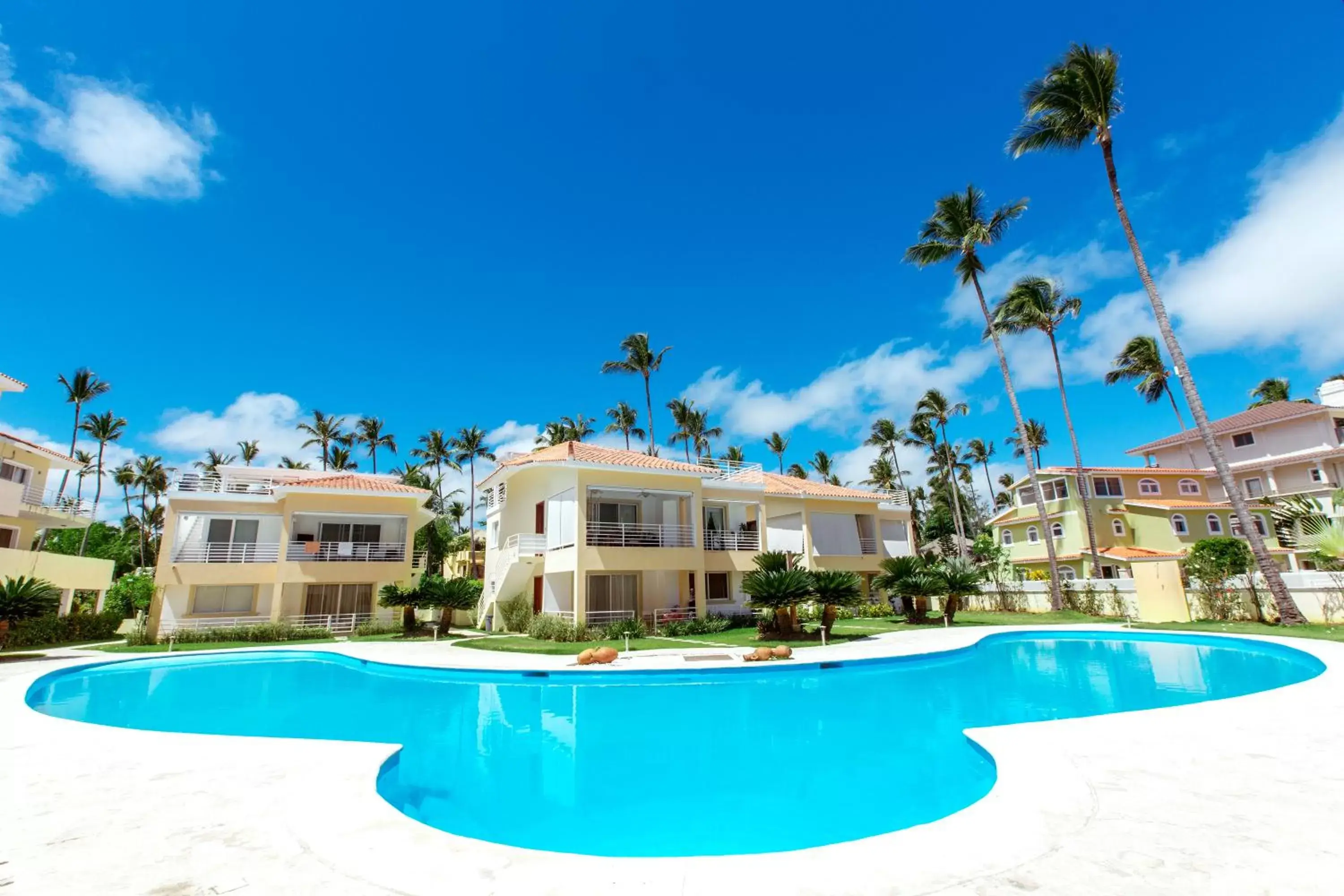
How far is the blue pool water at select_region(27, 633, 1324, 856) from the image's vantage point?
5785mm

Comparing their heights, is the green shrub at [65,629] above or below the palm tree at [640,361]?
below

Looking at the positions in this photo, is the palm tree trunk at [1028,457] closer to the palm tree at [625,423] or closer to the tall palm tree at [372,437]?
the palm tree at [625,423]

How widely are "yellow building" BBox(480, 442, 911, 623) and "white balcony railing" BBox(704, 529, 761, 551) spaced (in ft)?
0.19

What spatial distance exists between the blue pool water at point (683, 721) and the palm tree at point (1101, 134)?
3966 millimetres

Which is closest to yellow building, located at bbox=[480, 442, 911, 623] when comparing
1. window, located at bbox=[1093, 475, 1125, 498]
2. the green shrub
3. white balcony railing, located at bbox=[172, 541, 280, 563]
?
white balcony railing, located at bbox=[172, 541, 280, 563]

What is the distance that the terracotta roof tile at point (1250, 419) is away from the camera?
3297cm

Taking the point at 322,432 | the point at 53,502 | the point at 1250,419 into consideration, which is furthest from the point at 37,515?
the point at 1250,419

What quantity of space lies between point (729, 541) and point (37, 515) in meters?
30.2

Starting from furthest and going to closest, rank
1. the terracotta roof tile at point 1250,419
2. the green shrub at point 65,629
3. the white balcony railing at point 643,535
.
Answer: the terracotta roof tile at point 1250,419 < the white balcony railing at point 643,535 < the green shrub at point 65,629

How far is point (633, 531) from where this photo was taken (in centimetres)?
2328

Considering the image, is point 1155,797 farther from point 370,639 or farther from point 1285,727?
point 370,639

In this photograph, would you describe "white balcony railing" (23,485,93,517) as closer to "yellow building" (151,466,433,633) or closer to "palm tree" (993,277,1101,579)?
"yellow building" (151,466,433,633)

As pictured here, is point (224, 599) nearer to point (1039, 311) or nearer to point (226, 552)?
point (226, 552)

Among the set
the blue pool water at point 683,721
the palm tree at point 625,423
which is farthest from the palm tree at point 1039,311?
the palm tree at point 625,423
